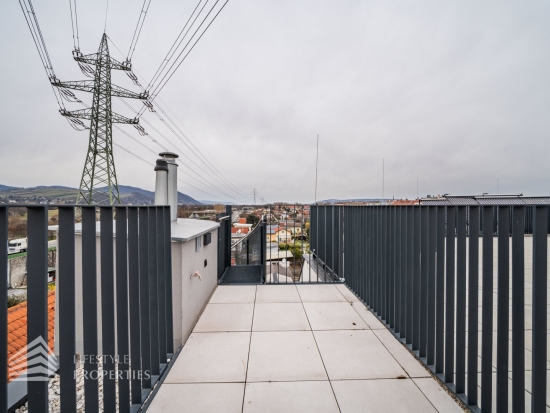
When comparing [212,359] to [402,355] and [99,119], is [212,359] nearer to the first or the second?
[402,355]

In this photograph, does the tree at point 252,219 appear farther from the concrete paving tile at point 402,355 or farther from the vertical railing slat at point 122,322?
the vertical railing slat at point 122,322

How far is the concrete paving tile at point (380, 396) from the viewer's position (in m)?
1.41

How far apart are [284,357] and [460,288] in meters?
1.37

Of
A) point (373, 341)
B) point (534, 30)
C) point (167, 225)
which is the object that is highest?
point (534, 30)

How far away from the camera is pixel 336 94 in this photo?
822 centimetres

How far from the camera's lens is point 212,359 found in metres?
1.86

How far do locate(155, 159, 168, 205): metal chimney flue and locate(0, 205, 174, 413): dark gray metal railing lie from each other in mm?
1212

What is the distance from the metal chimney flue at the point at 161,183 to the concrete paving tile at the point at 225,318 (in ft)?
4.73

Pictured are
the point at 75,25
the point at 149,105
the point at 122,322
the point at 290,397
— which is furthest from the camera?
the point at 149,105

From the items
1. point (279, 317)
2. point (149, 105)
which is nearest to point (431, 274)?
point (279, 317)

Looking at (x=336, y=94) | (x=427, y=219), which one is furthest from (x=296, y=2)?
(x=427, y=219)

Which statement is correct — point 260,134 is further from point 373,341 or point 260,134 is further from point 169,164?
point 373,341

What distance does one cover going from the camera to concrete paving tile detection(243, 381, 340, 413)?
1.40m

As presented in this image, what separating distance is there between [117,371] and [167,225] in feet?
2.98
